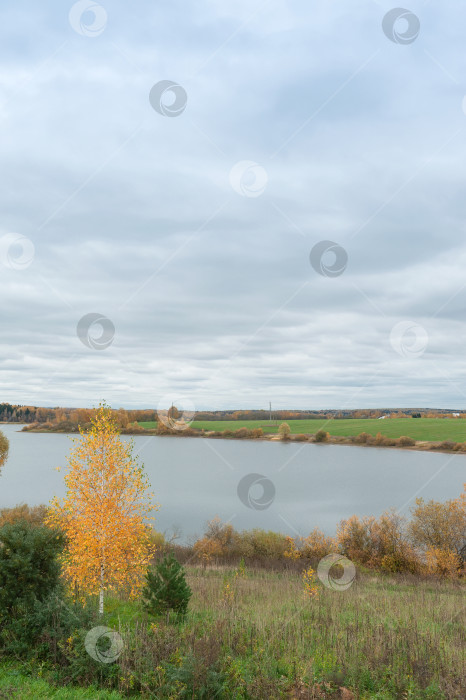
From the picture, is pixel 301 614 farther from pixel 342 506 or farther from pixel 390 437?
pixel 390 437

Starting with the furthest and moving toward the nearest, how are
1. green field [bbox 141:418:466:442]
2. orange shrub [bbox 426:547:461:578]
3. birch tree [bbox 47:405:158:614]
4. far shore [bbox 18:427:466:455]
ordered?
green field [bbox 141:418:466:442] < far shore [bbox 18:427:466:455] < orange shrub [bbox 426:547:461:578] < birch tree [bbox 47:405:158:614]

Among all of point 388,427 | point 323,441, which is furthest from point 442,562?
point 388,427

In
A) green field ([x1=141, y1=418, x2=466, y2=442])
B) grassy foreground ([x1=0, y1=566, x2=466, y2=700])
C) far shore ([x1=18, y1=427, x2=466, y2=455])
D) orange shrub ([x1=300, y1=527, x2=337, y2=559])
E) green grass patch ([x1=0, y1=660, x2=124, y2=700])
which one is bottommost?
orange shrub ([x1=300, y1=527, x2=337, y2=559])

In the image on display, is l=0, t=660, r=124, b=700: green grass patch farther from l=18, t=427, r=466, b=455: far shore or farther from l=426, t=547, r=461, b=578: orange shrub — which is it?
l=18, t=427, r=466, b=455: far shore

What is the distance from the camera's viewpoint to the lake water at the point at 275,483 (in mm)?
60344

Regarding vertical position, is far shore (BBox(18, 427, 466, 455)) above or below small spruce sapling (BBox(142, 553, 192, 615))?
above

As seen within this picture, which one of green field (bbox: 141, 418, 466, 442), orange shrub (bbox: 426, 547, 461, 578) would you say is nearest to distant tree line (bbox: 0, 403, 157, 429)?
green field (bbox: 141, 418, 466, 442)

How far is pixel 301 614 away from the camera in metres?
14.2

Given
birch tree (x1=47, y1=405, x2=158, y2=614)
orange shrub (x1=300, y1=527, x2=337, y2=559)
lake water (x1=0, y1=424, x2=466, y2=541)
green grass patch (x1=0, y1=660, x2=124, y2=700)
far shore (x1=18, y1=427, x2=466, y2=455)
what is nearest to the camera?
green grass patch (x1=0, y1=660, x2=124, y2=700)

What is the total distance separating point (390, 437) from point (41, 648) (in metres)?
136

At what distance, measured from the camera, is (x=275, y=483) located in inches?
3228

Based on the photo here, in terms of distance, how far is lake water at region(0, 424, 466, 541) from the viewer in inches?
2376

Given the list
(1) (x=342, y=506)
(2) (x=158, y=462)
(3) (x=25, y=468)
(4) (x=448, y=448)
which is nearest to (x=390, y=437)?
(4) (x=448, y=448)

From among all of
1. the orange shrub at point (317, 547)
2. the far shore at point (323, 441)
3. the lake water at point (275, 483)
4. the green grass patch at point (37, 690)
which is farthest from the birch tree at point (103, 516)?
the far shore at point (323, 441)
